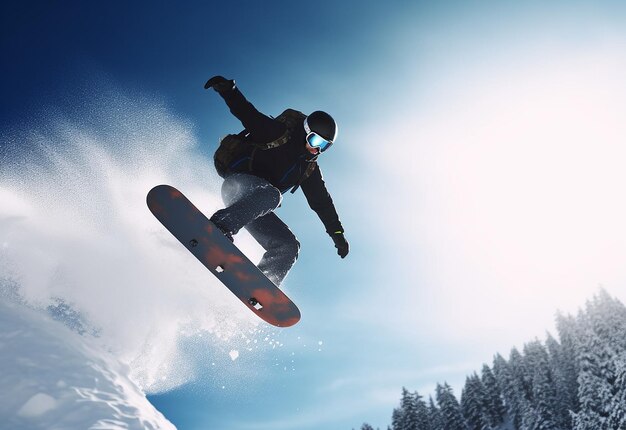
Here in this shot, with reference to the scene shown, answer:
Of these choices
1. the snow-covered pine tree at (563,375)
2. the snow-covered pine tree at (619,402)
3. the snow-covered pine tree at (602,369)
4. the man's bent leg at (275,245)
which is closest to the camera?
the man's bent leg at (275,245)

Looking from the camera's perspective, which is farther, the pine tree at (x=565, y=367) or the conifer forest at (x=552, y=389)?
the pine tree at (x=565, y=367)

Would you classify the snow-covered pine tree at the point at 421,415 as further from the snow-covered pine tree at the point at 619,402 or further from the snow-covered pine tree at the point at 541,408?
the snow-covered pine tree at the point at 619,402

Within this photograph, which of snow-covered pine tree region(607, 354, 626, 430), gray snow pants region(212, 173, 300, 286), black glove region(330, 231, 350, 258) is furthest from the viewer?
snow-covered pine tree region(607, 354, 626, 430)

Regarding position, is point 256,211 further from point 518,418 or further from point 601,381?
point 518,418

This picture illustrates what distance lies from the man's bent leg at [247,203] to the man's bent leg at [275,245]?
689 mm

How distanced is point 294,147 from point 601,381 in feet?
106

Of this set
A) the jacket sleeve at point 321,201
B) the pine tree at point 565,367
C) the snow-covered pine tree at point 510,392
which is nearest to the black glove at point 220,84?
the jacket sleeve at point 321,201

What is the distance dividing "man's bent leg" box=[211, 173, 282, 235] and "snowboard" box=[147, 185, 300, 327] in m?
0.18

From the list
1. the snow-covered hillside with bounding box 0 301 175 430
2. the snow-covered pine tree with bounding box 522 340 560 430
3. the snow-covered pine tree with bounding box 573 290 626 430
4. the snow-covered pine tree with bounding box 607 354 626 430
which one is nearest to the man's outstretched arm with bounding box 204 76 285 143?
the snow-covered hillside with bounding box 0 301 175 430

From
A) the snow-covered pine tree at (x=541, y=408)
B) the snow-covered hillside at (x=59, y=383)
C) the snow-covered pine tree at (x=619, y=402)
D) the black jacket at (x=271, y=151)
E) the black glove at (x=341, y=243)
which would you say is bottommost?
the snow-covered hillside at (x=59, y=383)

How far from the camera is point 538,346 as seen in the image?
51719 mm

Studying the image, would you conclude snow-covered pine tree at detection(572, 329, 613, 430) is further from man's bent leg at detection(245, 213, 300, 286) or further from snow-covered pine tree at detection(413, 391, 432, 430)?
man's bent leg at detection(245, 213, 300, 286)

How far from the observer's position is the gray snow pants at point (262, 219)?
5.05 metres

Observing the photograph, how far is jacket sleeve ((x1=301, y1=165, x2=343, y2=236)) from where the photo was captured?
238 inches
